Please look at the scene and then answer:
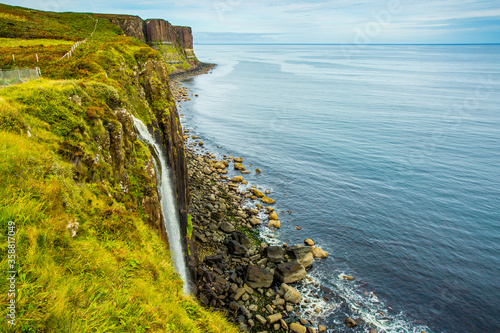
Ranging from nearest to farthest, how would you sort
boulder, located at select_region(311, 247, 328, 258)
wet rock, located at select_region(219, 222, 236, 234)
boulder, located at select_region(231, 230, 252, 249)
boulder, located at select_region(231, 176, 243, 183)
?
boulder, located at select_region(311, 247, 328, 258)
boulder, located at select_region(231, 230, 252, 249)
wet rock, located at select_region(219, 222, 236, 234)
boulder, located at select_region(231, 176, 243, 183)

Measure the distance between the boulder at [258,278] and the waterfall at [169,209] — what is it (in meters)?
6.82

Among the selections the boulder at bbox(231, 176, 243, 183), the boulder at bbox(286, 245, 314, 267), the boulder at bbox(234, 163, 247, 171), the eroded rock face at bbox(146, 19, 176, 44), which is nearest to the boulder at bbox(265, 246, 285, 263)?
the boulder at bbox(286, 245, 314, 267)

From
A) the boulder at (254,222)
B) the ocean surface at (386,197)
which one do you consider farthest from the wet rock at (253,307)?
the boulder at (254,222)

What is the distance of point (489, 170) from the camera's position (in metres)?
44.3

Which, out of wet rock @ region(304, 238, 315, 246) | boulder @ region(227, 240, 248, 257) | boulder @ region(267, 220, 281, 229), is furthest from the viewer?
boulder @ region(267, 220, 281, 229)

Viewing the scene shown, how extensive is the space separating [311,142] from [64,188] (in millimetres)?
51569

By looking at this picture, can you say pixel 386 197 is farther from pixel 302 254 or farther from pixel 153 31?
pixel 153 31

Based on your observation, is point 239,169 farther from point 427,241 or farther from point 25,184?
point 25,184

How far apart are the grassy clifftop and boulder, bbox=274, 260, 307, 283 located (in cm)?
1305

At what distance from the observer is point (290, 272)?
24.8m

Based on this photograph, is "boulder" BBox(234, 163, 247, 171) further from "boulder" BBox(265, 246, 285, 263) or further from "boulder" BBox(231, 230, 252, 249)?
"boulder" BBox(265, 246, 285, 263)

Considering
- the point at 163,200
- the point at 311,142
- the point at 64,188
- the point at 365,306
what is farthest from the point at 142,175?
the point at 311,142

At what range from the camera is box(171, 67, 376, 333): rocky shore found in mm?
21172

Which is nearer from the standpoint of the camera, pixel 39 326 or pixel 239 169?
pixel 39 326
